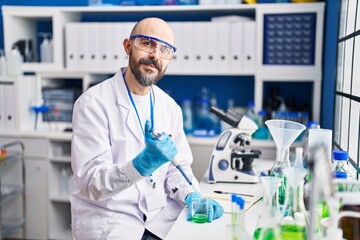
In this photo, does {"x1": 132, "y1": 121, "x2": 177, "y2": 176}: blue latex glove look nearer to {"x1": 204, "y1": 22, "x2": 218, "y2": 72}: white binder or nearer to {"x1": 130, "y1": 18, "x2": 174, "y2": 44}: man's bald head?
{"x1": 130, "y1": 18, "x2": 174, "y2": 44}: man's bald head

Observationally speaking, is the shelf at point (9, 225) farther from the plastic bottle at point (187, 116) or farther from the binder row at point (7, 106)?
the plastic bottle at point (187, 116)

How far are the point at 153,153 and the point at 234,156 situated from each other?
726 mm

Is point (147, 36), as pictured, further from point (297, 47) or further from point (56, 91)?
point (56, 91)

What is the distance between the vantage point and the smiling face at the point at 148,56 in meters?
1.75

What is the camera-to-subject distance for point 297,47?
2.79 m

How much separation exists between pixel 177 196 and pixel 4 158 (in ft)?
5.20

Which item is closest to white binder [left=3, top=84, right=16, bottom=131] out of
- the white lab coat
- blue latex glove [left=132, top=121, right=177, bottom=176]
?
the white lab coat

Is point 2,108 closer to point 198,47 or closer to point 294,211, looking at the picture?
point 198,47

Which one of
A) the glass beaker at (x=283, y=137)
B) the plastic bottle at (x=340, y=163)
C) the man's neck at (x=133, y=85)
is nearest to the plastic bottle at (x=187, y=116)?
the man's neck at (x=133, y=85)

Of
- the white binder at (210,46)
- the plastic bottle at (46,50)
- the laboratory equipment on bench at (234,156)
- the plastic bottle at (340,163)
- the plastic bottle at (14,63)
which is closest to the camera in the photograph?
the plastic bottle at (340,163)

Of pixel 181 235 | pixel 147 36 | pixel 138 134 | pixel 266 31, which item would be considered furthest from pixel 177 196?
pixel 266 31

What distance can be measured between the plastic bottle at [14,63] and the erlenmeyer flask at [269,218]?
2.44 m

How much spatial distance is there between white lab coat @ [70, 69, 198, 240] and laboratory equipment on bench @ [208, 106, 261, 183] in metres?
0.23

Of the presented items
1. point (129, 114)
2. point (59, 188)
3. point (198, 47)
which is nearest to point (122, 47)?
point (198, 47)
